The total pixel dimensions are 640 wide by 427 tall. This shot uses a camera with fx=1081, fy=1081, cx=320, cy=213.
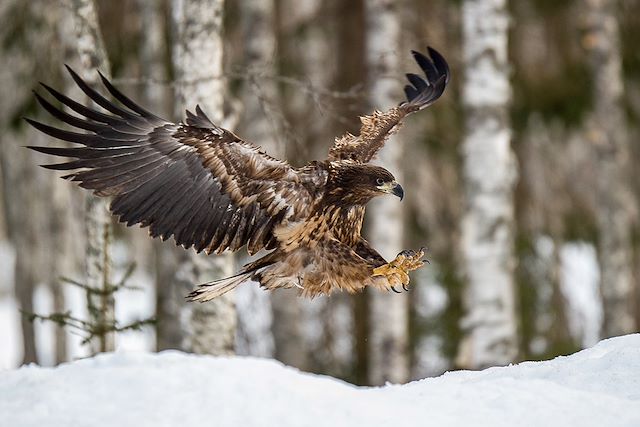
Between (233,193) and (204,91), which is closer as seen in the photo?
(233,193)

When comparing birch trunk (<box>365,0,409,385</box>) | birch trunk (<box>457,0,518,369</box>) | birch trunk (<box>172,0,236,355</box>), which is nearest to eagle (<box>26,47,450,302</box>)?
birch trunk (<box>172,0,236,355</box>)

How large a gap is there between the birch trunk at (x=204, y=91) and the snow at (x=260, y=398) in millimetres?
2260

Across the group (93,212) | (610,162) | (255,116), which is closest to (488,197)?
(610,162)

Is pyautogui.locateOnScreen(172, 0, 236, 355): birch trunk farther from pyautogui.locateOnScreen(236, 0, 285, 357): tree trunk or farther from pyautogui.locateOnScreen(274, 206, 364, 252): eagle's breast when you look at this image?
pyautogui.locateOnScreen(236, 0, 285, 357): tree trunk

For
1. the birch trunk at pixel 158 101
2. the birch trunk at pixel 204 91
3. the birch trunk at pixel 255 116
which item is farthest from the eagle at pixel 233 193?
the birch trunk at pixel 255 116

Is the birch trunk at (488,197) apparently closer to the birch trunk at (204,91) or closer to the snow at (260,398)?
the birch trunk at (204,91)

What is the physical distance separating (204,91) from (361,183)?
4.46ft

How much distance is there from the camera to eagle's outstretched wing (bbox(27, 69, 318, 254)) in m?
6.11

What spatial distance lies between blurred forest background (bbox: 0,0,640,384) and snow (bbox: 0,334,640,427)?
4498 millimetres

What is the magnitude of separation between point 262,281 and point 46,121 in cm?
555

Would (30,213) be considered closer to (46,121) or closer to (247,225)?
(46,121)

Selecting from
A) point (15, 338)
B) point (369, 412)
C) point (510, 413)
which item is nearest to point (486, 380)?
point (510, 413)

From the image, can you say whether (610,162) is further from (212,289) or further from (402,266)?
(212,289)

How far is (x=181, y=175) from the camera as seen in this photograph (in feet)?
20.6
